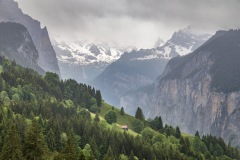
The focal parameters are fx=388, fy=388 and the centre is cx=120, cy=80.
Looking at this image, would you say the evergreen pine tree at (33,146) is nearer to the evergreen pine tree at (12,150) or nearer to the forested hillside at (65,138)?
the forested hillside at (65,138)

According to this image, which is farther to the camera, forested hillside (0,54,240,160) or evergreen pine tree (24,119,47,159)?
forested hillside (0,54,240,160)

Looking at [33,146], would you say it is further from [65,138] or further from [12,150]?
[65,138]

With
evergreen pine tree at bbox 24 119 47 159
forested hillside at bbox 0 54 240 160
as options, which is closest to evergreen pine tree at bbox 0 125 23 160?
forested hillside at bbox 0 54 240 160

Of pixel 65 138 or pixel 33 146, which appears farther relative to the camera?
pixel 65 138

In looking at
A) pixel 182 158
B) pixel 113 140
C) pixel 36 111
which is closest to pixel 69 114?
pixel 36 111

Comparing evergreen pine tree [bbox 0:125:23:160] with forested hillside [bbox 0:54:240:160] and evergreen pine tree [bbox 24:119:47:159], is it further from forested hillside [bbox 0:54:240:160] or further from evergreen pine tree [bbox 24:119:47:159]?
evergreen pine tree [bbox 24:119:47:159]

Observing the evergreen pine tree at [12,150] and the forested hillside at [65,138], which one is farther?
the forested hillside at [65,138]

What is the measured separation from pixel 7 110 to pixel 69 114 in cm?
3933

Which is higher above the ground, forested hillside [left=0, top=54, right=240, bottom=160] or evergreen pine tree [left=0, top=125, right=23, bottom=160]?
forested hillside [left=0, top=54, right=240, bottom=160]

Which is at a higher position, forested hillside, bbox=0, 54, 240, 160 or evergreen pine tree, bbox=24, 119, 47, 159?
forested hillside, bbox=0, 54, 240, 160

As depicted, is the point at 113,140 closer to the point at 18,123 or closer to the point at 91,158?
the point at 18,123

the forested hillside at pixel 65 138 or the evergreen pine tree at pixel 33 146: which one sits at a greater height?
the forested hillside at pixel 65 138

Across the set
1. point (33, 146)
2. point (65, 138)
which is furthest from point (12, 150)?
point (65, 138)

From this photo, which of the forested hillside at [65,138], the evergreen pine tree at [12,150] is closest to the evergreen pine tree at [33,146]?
the forested hillside at [65,138]
